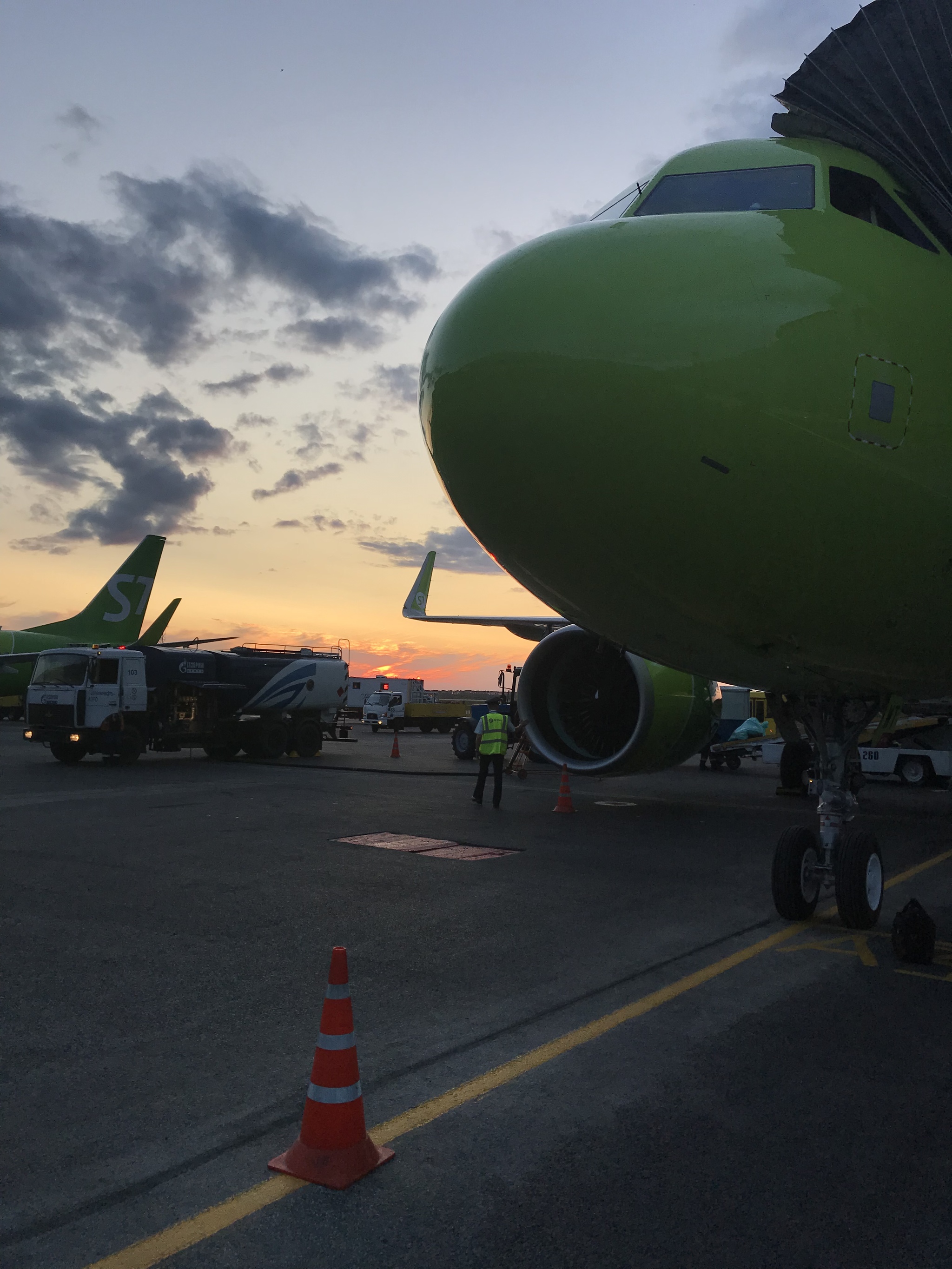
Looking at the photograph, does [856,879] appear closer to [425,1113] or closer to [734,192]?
[425,1113]

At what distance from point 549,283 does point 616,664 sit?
29.9ft

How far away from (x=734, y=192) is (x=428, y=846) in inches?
287

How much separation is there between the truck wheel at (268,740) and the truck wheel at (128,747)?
3219mm

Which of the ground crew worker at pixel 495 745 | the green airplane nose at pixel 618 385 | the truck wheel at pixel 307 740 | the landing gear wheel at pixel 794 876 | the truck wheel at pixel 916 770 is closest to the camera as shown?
the green airplane nose at pixel 618 385

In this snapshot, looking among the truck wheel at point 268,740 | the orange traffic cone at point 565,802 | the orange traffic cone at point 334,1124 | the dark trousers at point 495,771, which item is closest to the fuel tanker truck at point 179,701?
the truck wheel at point 268,740

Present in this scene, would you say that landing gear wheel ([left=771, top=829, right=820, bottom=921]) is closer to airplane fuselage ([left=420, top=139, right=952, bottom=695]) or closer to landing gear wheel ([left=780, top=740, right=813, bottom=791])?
airplane fuselage ([left=420, top=139, right=952, bottom=695])

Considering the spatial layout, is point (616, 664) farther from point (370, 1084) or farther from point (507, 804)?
point (370, 1084)

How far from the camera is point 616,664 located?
13.2 m

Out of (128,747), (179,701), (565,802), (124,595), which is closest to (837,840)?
(565,802)

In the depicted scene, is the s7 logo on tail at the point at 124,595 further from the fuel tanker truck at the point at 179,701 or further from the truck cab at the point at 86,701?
the truck cab at the point at 86,701

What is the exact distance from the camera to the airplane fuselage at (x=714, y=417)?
431 cm

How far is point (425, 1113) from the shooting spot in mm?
3723

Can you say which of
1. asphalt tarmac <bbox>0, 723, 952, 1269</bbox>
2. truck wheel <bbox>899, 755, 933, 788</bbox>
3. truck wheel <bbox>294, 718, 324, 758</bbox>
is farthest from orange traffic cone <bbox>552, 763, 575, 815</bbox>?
→ truck wheel <bbox>294, 718, 324, 758</bbox>

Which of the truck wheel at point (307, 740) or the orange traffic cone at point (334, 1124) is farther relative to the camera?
the truck wheel at point (307, 740)
